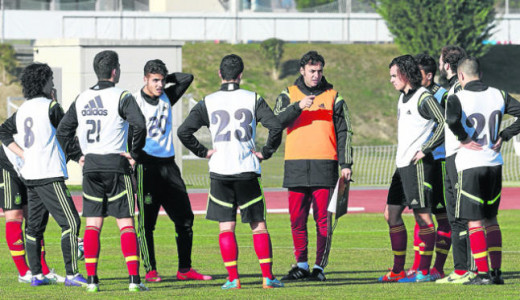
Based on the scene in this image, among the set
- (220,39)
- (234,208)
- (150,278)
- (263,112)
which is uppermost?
(220,39)

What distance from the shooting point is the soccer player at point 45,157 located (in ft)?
35.6

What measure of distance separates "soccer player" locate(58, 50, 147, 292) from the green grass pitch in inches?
17.7

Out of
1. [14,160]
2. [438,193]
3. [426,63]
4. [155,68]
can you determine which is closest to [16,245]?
[14,160]

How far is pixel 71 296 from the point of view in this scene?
9.95 metres

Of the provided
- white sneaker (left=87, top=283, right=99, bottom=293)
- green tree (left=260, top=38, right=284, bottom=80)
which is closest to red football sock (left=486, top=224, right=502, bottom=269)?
white sneaker (left=87, top=283, right=99, bottom=293)

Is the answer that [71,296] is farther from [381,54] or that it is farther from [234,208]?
[381,54]

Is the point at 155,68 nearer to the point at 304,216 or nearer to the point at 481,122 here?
the point at 304,216

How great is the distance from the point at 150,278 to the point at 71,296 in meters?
1.73

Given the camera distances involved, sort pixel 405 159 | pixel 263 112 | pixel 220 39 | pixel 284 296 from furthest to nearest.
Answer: pixel 220 39 < pixel 405 159 < pixel 263 112 < pixel 284 296

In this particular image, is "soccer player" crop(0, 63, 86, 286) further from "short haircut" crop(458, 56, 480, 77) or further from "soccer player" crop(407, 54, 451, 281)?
"short haircut" crop(458, 56, 480, 77)

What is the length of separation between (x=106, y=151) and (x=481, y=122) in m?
3.68

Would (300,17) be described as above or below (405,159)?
above

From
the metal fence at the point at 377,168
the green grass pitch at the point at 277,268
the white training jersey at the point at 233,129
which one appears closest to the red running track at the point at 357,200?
the green grass pitch at the point at 277,268

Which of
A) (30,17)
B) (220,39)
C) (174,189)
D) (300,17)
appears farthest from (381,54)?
(174,189)
